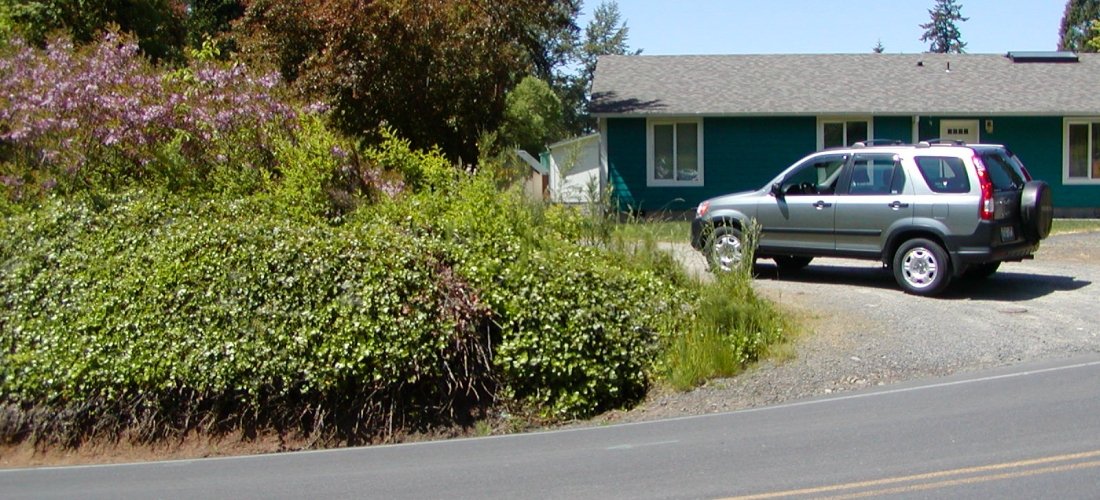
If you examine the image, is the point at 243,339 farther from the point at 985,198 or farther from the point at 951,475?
the point at 985,198

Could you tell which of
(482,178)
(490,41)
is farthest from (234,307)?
(490,41)

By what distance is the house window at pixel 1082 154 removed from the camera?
2547 centimetres

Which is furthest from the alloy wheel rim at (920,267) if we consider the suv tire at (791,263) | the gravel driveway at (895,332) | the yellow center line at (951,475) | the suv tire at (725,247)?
the yellow center line at (951,475)

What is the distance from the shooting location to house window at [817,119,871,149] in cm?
2556

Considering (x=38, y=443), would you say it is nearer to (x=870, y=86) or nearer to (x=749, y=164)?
(x=749, y=164)

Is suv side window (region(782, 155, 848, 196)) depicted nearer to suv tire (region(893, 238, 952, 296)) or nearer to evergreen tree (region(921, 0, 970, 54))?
suv tire (region(893, 238, 952, 296))

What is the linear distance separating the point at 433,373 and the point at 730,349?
9.94ft

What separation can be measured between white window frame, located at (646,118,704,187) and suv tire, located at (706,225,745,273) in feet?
35.7

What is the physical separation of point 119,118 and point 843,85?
736 inches

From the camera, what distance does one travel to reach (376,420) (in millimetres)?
10148

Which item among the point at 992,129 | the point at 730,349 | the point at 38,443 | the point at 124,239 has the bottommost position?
the point at 38,443

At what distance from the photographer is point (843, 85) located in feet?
87.9

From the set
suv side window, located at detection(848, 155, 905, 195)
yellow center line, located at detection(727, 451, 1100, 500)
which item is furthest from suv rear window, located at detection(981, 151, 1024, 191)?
yellow center line, located at detection(727, 451, 1100, 500)

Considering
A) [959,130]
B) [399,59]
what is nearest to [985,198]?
[399,59]
